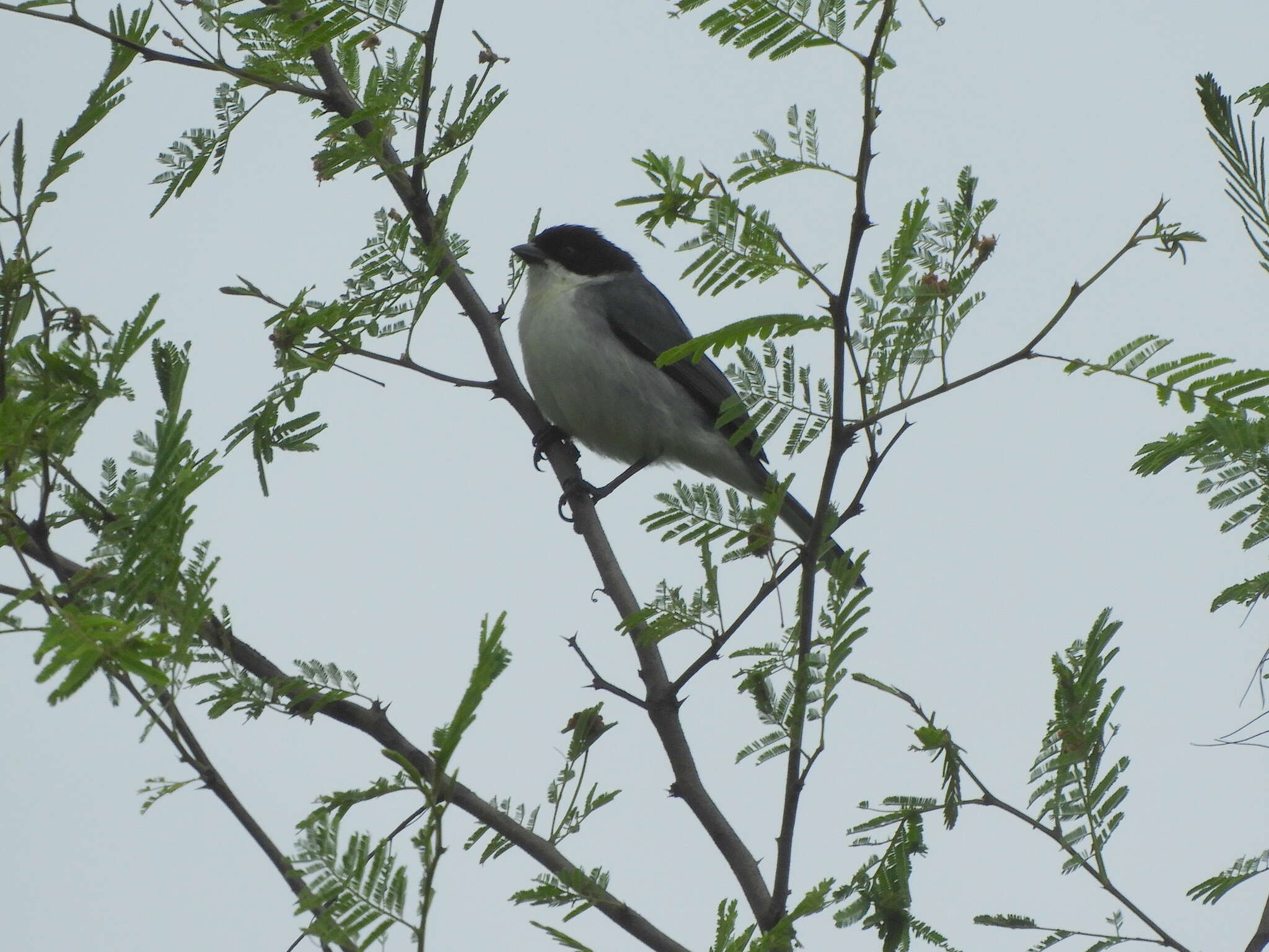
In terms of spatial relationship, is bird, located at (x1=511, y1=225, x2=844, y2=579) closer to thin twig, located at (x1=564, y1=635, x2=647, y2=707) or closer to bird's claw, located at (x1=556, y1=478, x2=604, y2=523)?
bird's claw, located at (x1=556, y1=478, x2=604, y2=523)

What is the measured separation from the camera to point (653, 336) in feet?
21.8

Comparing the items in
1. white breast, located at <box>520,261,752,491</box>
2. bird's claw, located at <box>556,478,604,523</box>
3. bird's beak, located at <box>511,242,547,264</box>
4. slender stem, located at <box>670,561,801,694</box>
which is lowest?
slender stem, located at <box>670,561,801,694</box>

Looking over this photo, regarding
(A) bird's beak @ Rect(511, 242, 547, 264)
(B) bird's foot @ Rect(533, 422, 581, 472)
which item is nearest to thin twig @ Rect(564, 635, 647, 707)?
(B) bird's foot @ Rect(533, 422, 581, 472)

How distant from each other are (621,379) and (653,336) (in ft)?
1.32

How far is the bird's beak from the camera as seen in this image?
7008 millimetres

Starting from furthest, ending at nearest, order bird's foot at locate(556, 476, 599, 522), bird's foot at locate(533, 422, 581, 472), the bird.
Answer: the bird < bird's foot at locate(533, 422, 581, 472) < bird's foot at locate(556, 476, 599, 522)

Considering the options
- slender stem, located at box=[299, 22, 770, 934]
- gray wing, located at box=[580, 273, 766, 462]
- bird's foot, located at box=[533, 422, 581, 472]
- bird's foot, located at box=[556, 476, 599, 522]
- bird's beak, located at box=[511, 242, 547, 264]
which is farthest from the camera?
bird's beak, located at box=[511, 242, 547, 264]

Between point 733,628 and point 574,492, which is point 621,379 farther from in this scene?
point 733,628

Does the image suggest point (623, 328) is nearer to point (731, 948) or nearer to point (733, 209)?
point (733, 209)

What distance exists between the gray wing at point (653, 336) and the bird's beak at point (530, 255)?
39 centimetres

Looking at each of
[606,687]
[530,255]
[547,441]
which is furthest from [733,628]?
[530,255]

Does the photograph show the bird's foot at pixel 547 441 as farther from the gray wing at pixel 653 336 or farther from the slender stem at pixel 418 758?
the slender stem at pixel 418 758

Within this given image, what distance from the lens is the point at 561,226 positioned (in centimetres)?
729

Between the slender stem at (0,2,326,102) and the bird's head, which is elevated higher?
the bird's head
